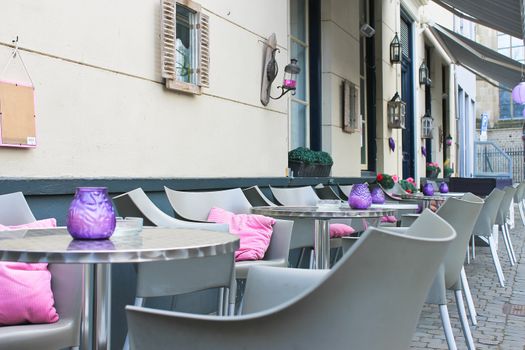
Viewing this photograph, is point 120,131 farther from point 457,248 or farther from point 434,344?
point 434,344

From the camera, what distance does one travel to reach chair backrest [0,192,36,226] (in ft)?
7.77

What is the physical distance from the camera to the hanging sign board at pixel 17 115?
2.60 m

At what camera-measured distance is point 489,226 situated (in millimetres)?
5016

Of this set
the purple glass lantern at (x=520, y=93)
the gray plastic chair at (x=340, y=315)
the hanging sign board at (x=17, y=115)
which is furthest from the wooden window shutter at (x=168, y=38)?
the purple glass lantern at (x=520, y=93)

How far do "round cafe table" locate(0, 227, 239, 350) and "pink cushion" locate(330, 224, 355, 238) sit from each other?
269 cm

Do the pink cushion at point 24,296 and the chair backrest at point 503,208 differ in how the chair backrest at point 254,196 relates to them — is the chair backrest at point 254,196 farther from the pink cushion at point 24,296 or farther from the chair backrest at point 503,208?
the chair backrest at point 503,208

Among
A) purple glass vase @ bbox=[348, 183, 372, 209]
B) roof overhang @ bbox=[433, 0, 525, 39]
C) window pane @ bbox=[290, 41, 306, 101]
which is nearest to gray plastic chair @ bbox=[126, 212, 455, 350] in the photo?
purple glass vase @ bbox=[348, 183, 372, 209]

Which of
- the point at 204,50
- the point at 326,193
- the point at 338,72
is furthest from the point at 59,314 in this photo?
the point at 338,72

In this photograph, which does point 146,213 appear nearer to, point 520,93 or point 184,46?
point 184,46

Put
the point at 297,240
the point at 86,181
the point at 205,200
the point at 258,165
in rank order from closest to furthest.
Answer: the point at 86,181, the point at 205,200, the point at 297,240, the point at 258,165

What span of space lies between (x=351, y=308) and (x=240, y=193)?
289 centimetres

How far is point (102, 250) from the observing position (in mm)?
1411

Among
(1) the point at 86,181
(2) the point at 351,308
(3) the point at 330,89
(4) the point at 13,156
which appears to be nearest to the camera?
(2) the point at 351,308

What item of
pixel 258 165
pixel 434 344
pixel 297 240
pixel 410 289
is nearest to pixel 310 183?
pixel 258 165
